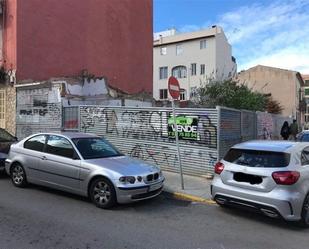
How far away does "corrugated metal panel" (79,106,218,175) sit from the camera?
11.6m

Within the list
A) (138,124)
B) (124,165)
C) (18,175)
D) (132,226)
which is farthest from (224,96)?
(132,226)

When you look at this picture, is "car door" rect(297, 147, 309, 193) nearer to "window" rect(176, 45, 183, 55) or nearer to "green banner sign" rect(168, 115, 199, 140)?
"green banner sign" rect(168, 115, 199, 140)

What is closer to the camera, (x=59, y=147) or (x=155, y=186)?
(x=155, y=186)

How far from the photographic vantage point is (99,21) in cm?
2253

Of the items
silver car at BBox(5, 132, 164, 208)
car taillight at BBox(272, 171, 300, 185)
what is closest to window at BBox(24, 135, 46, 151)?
silver car at BBox(5, 132, 164, 208)

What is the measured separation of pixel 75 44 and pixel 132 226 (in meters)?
15.9

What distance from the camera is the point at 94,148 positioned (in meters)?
→ 8.82

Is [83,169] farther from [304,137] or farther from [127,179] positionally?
[304,137]

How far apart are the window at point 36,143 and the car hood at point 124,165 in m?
1.59

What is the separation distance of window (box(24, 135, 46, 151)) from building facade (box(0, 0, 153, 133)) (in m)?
7.72

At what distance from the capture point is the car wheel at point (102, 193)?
761cm

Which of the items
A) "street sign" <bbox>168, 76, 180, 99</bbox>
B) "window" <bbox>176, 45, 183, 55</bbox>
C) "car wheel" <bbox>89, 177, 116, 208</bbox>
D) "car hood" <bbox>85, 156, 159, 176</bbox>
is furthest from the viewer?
"window" <bbox>176, 45, 183, 55</bbox>

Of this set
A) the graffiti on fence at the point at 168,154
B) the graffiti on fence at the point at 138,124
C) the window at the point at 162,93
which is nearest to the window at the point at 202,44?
the window at the point at 162,93

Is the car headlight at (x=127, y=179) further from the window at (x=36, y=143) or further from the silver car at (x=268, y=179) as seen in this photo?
the window at (x=36, y=143)
